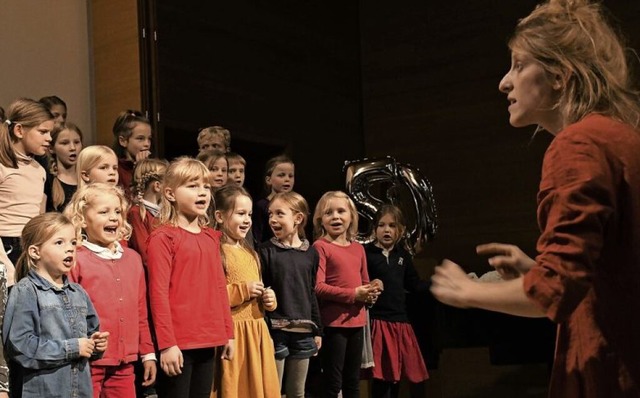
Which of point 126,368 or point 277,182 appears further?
point 277,182

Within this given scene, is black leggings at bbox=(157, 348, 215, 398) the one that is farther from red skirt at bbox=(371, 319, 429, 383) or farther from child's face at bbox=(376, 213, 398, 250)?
child's face at bbox=(376, 213, 398, 250)

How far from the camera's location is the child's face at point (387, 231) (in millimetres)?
4887

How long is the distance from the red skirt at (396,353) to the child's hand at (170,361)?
1.67m

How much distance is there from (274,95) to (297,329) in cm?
305

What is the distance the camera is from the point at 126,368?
3184 millimetres

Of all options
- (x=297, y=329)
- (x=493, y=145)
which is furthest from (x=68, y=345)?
(x=493, y=145)

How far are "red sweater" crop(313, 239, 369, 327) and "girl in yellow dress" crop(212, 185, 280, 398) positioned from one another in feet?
1.87

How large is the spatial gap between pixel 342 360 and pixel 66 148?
1.81 m

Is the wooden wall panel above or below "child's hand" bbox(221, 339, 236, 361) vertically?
above

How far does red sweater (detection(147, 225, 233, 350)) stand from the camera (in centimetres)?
330

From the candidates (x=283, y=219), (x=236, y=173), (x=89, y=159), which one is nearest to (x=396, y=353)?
(x=283, y=219)

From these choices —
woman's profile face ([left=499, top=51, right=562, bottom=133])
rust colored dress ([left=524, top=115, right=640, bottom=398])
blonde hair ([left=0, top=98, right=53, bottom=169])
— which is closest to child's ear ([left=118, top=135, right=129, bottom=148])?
blonde hair ([left=0, top=98, right=53, bottom=169])

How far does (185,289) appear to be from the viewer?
3391 mm

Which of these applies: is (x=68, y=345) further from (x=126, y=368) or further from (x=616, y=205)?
(x=616, y=205)
